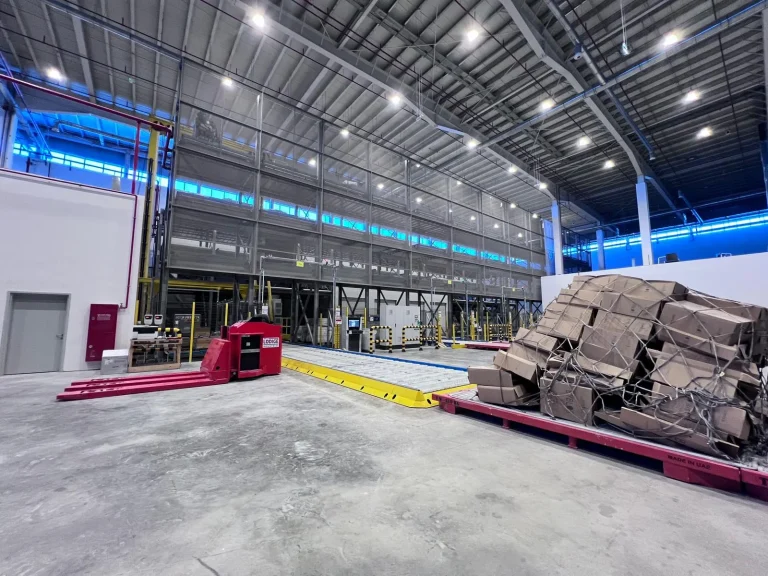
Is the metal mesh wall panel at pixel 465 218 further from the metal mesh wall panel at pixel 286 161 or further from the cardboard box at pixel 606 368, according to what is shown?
the cardboard box at pixel 606 368

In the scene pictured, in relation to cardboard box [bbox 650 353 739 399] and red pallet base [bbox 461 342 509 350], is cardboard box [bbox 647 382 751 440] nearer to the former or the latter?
cardboard box [bbox 650 353 739 399]

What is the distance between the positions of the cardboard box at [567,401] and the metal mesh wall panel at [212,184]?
10.4 m

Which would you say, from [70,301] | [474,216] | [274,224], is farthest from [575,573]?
[474,216]

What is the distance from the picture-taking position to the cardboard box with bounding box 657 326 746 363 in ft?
9.65

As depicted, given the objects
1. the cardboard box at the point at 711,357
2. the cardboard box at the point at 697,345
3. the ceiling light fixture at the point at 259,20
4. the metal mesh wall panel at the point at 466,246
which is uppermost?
the ceiling light fixture at the point at 259,20

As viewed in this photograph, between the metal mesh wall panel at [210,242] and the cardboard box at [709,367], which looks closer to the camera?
the cardboard box at [709,367]

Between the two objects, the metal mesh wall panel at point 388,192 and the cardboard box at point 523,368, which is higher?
the metal mesh wall panel at point 388,192

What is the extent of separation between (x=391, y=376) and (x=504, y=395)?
237 cm

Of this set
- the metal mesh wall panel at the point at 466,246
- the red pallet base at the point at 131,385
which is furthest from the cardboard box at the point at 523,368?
the metal mesh wall panel at the point at 466,246

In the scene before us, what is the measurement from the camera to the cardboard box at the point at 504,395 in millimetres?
3910

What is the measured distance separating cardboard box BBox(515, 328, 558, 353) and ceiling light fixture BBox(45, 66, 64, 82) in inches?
636

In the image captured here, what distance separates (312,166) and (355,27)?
16.3 ft

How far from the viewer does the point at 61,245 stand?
7.49 metres

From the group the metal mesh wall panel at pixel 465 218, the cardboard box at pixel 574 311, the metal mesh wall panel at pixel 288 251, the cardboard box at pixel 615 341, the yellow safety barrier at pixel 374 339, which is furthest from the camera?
the metal mesh wall panel at pixel 465 218
